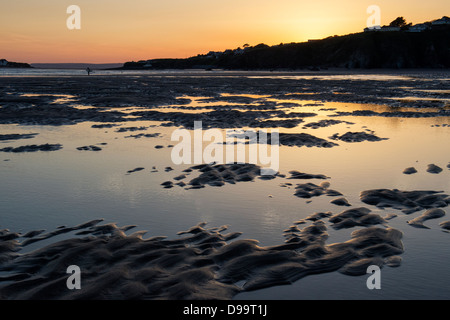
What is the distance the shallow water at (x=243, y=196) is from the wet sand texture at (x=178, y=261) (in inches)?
9.6

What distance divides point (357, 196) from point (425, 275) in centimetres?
305

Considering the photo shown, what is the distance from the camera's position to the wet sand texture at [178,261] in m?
4.23

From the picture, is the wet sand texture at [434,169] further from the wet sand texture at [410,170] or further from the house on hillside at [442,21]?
the house on hillside at [442,21]

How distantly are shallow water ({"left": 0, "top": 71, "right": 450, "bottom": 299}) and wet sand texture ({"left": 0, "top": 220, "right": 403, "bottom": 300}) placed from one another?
0.24 metres

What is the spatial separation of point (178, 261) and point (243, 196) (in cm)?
295

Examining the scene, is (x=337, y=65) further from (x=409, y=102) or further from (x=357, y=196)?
(x=357, y=196)

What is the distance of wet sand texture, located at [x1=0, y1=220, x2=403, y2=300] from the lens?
4.23 meters

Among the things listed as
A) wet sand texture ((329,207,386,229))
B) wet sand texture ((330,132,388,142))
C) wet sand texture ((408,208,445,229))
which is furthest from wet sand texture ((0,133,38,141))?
wet sand texture ((408,208,445,229))

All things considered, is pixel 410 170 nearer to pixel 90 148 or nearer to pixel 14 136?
pixel 90 148

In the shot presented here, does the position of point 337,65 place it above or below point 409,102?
above

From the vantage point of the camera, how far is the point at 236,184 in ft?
27.5

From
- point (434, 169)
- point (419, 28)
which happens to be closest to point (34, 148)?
point (434, 169)

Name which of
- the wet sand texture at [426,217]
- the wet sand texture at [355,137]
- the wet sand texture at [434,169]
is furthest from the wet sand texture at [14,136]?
the wet sand texture at [434,169]

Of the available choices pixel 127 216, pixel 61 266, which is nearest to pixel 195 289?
pixel 61 266
